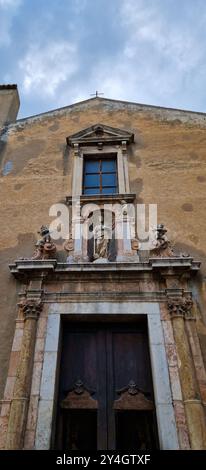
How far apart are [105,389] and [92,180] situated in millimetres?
4336

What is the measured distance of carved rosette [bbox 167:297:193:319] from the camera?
5.45 metres

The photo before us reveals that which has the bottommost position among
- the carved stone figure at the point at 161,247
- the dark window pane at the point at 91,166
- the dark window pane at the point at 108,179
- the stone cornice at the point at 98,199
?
the carved stone figure at the point at 161,247

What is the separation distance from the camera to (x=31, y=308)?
18.3 ft

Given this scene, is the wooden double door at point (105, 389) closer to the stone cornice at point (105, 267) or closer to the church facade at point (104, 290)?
the church facade at point (104, 290)

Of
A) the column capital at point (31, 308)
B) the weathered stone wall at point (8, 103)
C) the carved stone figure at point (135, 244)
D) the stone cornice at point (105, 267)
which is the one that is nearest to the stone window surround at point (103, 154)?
the carved stone figure at point (135, 244)

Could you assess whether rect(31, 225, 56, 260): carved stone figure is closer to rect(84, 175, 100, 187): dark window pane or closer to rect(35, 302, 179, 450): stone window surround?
rect(35, 302, 179, 450): stone window surround

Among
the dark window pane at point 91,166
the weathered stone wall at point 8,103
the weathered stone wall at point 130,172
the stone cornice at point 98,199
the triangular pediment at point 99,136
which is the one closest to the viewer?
the weathered stone wall at point 130,172

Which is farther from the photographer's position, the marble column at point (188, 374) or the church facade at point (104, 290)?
the church facade at point (104, 290)

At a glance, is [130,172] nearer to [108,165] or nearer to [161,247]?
[108,165]

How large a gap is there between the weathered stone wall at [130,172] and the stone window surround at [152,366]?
64 centimetres

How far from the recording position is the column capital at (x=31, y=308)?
18.1 feet

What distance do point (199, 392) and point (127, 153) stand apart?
16.9ft

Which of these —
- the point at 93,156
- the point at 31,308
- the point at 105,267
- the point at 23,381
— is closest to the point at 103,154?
the point at 93,156
